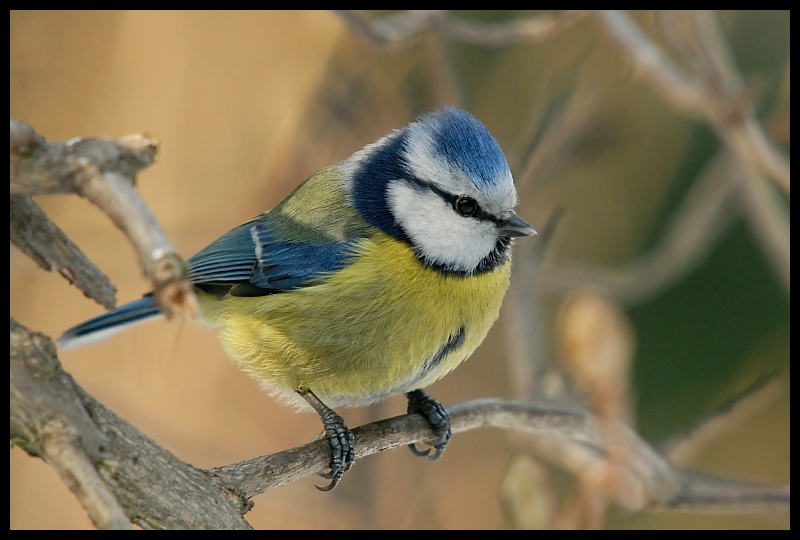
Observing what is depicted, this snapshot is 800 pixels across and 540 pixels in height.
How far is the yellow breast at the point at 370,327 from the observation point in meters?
1.23

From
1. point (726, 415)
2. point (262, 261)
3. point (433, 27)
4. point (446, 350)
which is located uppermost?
point (433, 27)

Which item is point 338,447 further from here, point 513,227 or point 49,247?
point 49,247

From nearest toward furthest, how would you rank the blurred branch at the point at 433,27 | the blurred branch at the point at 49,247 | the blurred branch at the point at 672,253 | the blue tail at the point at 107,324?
1. the blurred branch at the point at 49,247
2. the blue tail at the point at 107,324
3. the blurred branch at the point at 433,27
4. the blurred branch at the point at 672,253

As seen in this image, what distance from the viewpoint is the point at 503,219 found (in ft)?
4.27

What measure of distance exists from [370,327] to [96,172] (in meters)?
0.62

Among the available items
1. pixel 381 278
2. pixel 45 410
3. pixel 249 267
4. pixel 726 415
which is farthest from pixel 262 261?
pixel 726 415

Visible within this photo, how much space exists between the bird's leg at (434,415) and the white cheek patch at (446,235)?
248 mm

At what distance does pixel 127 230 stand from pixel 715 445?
236 centimetres

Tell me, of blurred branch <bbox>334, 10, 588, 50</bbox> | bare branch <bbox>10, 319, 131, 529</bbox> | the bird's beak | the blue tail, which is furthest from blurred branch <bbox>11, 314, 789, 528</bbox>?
blurred branch <bbox>334, 10, 588, 50</bbox>

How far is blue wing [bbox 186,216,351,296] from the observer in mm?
1318

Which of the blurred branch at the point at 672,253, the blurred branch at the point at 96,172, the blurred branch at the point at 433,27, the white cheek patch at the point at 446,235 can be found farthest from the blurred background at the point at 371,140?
the blurred branch at the point at 96,172

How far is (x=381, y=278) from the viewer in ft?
4.13

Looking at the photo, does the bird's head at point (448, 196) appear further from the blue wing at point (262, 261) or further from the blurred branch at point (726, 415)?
the blurred branch at point (726, 415)
